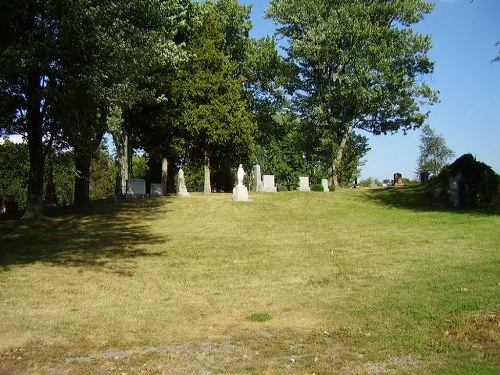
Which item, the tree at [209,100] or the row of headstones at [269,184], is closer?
the tree at [209,100]

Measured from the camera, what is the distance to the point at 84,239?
1644cm

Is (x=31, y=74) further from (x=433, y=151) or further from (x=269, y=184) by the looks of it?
(x=433, y=151)

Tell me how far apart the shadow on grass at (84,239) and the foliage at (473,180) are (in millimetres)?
14971

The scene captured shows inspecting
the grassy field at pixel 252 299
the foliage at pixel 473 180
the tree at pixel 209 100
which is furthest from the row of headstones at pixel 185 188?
the foliage at pixel 473 180

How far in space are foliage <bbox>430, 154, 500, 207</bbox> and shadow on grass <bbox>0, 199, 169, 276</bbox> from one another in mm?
14971

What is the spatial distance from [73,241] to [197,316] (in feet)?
31.1

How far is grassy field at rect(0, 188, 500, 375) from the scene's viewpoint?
19.5 feet

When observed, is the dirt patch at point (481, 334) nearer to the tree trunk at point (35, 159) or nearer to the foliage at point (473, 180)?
the foliage at point (473, 180)

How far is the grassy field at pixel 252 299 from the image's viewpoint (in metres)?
5.95

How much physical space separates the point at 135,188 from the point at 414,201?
59.4ft

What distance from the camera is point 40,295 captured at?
9336 mm

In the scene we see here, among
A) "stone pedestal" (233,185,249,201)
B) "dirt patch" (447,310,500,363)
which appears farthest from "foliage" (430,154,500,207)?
"dirt patch" (447,310,500,363)

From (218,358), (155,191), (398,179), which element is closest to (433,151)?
(398,179)

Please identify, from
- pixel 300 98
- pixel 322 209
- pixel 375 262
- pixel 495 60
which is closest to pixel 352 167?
pixel 300 98
